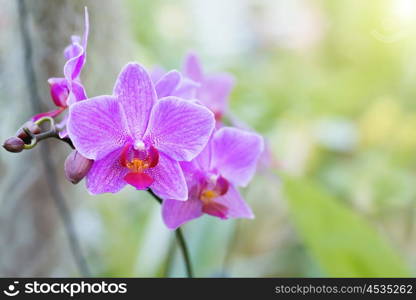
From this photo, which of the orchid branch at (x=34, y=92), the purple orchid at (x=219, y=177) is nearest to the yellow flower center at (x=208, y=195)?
the purple orchid at (x=219, y=177)

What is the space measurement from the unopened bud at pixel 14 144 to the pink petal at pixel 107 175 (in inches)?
2.2

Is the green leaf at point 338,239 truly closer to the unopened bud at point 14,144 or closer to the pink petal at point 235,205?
the pink petal at point 235,205

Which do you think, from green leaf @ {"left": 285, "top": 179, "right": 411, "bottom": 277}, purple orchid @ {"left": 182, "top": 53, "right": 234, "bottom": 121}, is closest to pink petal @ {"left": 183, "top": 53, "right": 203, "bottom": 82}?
purple orchid @ {"left": 182, "top": 53, "right": 234, "bottom": 121}

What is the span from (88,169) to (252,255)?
30.8 inches

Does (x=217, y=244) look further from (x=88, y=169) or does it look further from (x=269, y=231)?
(x=88, y=169)

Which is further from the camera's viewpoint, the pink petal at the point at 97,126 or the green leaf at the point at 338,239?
the green leaf at the point at 338,239

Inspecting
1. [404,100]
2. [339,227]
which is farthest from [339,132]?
[339,227]

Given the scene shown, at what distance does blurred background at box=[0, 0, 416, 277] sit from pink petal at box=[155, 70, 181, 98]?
264 mm

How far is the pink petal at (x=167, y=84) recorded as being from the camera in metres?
0.40

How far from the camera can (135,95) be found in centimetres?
37

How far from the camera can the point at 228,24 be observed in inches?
64.7

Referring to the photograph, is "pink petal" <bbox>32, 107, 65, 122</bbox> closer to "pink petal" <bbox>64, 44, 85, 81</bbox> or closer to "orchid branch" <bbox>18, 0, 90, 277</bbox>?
"pink petal" <bbox>64, 44, 85, 81</bbox>

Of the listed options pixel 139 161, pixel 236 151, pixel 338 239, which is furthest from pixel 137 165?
pixel 338 239

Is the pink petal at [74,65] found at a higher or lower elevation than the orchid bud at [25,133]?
higher
